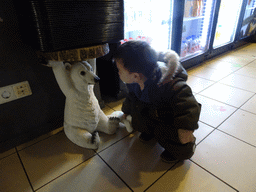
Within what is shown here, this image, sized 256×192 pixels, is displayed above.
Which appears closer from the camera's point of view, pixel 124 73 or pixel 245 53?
pixel 124 73

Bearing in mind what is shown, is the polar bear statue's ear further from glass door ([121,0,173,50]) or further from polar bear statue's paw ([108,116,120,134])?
glass door ([121,0,173,50])

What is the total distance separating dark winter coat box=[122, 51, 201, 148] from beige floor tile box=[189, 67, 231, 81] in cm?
132

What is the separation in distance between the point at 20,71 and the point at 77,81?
397mm

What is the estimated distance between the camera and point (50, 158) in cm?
107

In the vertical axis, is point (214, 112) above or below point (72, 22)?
below

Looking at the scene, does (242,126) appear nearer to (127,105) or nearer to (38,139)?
(127,105)

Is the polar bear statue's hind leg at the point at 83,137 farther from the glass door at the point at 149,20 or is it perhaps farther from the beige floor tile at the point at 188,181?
the glass door at the point at 149,20

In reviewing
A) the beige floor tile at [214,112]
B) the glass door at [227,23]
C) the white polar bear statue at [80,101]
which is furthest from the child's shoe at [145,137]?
the glass door at [227,23]

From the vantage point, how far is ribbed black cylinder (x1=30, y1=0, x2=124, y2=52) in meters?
0.62

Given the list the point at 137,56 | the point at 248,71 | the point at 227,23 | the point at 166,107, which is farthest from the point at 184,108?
the point at 227,23

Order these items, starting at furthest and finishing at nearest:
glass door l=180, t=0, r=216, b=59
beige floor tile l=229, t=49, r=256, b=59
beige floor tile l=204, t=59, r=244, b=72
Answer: beige floor tile l=229, t=49, r=256, b=59 < beige floor tile l=204, t=59, r=244, b=72 < glass door l=180, t=0, r=216, b=59

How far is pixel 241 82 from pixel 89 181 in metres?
1.85

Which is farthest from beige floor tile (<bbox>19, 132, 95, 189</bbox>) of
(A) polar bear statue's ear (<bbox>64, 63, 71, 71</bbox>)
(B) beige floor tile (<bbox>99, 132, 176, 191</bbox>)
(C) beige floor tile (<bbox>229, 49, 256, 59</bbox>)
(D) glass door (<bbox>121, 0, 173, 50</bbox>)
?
(C) beige floor tile (<bbox>229, 49, 256, 59</bbox>)

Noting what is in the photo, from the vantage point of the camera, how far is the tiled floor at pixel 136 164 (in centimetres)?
89
